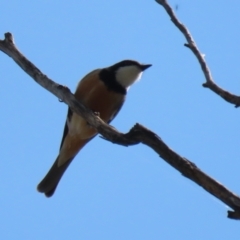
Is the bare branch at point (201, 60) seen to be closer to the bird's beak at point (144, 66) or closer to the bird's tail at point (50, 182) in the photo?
the bird's beak at point (144, 66)

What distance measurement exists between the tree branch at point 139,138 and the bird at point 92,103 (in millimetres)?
1510

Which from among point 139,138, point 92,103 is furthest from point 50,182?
point 139,138

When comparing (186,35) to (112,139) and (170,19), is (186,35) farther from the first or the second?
(112,139)

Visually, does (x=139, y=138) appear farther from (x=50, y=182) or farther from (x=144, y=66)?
(x=50, y=182)

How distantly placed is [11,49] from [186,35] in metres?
1.60

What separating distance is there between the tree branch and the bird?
151cm

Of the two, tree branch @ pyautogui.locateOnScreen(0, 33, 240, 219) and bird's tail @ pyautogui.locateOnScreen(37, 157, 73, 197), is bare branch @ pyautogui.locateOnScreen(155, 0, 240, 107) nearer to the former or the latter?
tree branch @ pyautogui.locateOnScreen(0, 33, 240, 219)

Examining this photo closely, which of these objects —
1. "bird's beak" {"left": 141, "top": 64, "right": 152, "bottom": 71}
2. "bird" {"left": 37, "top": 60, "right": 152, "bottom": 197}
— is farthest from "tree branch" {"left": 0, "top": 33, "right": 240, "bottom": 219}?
"bird's beak" {"left": 141, "top": 64, "right": 152, "bottom": 71}

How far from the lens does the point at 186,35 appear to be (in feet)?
12.5

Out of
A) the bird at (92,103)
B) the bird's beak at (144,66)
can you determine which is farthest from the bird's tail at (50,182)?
the bird's beak at (144,66)

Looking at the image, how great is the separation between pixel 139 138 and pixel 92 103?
2.74 m

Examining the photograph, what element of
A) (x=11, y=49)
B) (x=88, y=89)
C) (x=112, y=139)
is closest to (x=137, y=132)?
(x=112, y=139)

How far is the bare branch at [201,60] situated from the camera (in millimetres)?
3552

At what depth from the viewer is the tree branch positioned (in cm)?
311
